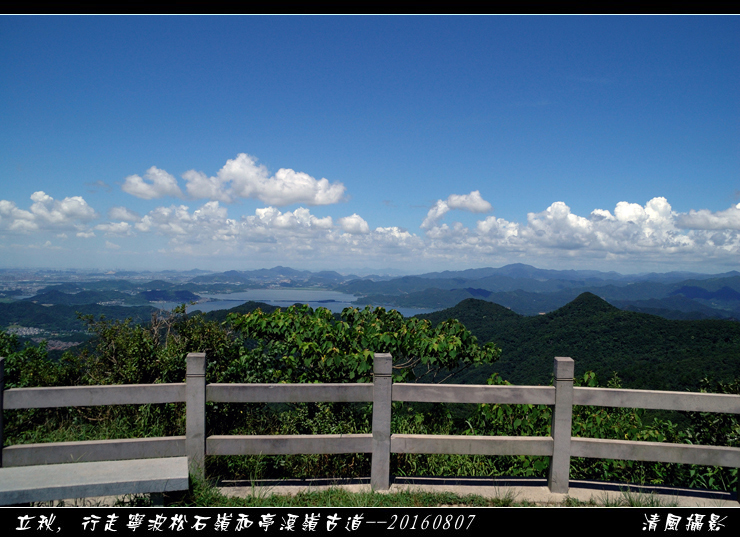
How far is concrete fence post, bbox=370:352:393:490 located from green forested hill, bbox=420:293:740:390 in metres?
24.0

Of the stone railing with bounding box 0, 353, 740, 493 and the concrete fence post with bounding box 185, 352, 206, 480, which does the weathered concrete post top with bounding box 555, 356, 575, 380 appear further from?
the concrete fence post with bounding box 185, 352, 206, 480

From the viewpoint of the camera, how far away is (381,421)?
438 centimetres

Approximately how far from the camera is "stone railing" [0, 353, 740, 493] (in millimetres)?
4234

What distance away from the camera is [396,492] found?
4.36 meters

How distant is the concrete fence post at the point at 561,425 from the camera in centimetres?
434

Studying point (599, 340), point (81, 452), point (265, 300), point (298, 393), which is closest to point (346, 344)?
point (298, 393)

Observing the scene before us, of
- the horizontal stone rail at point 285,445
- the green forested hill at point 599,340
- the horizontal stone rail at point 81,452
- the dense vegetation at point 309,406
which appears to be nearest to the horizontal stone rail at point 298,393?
the horizontal stone rail at point 285,445

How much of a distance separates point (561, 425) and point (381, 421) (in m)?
1.82

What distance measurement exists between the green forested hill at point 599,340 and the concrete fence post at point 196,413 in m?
24.6
